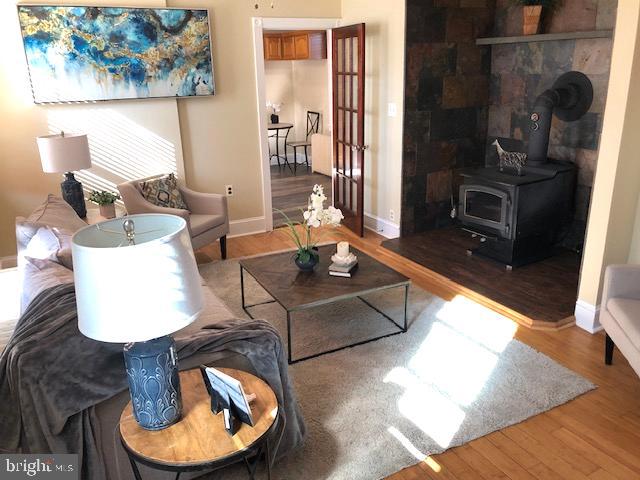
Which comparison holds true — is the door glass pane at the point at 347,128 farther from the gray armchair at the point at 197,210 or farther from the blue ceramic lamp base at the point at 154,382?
the blue ceramic lamp base at the point at 154,382

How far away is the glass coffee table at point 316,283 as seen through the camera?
3.02 m

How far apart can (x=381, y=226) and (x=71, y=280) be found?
3716mm

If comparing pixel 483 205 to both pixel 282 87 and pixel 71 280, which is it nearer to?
pixel 71 280

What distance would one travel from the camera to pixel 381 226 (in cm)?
543

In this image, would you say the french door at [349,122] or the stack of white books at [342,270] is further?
the french door at [349,122]

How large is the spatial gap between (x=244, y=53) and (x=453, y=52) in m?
2.02

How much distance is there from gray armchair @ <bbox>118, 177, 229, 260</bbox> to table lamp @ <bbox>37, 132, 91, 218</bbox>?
37 centimetres

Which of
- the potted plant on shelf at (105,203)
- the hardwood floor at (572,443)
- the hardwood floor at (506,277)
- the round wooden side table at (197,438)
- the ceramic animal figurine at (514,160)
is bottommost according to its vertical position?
the hardwood floor at (572,443)

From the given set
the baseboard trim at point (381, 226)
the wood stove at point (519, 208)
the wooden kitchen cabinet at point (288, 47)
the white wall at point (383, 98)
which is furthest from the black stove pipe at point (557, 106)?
the wooden kitchen cabinet at point (288, 47)

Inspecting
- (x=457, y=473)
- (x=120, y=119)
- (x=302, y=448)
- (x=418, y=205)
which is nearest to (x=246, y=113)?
(x=120, y=119)

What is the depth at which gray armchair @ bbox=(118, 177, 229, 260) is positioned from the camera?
4242 mm

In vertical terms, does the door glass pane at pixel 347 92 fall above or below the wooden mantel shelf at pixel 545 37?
below

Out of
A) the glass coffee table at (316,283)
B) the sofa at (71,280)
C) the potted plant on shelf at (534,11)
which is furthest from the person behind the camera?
the potted plant on shelf at (534,11)

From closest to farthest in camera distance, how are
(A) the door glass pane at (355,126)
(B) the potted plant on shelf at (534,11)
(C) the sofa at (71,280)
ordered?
(C) the sofa at (71,280) < (B) the potted plant on shelf at (534,11) < (A) the door glass pane at (355,126)
